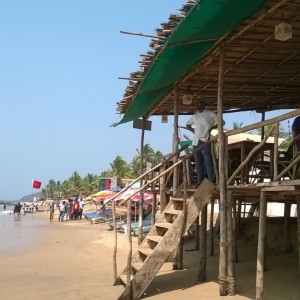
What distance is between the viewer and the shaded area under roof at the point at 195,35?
5250 millimetres

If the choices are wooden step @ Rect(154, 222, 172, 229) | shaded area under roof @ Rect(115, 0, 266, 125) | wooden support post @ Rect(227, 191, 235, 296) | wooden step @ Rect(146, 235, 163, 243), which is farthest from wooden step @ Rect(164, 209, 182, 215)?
shaded area under roof @ Rect(115, 0, 266, 125)

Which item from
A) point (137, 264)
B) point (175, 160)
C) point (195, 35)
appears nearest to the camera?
point (195, 35)

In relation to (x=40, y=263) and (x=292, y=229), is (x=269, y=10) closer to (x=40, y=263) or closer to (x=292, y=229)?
(x=292, y=229)

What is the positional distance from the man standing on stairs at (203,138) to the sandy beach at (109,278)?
1.98m

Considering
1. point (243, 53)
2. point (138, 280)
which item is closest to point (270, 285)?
point (138, 280)

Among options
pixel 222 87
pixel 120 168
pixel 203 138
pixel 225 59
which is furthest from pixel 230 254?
pixel 120 168

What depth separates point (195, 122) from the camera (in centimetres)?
820

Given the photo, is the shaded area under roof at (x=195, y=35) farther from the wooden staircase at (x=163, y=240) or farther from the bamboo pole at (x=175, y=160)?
the wooden staircase at (x=163, y=240)

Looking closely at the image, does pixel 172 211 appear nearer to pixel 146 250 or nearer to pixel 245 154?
pixel 146 250

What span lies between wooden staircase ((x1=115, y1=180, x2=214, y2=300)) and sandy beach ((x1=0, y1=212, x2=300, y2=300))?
1.30 ft

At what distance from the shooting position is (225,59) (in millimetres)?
7809

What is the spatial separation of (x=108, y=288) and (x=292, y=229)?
447cm

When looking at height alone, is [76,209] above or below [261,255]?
below

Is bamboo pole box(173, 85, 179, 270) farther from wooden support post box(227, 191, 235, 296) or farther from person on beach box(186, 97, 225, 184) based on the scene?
wooden support post box(227, 191, 235, 296)
